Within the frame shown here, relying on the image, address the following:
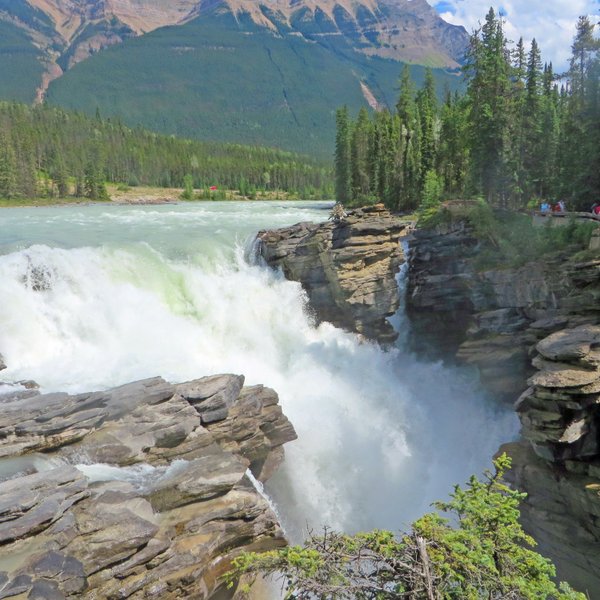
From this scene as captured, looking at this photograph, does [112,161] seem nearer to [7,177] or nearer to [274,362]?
[7,177]

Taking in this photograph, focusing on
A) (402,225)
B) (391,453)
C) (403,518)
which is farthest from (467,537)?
(402,225)

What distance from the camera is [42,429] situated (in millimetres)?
14984

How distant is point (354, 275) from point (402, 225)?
493 cm

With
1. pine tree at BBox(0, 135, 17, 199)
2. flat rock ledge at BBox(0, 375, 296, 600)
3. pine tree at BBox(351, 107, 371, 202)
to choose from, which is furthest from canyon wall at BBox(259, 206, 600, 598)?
pine tree at BBox(0, 135, 17, 199)

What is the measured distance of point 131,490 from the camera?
43.6ft

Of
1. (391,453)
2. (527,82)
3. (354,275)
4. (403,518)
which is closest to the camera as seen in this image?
(403,518)

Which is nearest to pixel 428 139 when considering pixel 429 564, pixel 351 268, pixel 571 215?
pixel 351 268

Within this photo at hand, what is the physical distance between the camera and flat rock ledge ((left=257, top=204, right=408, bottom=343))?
30469 millimetres

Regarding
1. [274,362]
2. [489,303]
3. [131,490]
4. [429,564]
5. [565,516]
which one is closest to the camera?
[429,564]

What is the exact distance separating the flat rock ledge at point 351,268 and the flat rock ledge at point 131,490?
12.6 metres

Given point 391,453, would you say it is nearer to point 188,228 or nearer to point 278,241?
point 278,241

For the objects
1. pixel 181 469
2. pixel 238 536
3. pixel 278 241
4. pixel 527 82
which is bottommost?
pixel 238 536

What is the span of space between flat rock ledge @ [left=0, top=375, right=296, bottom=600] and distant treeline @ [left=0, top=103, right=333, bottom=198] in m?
85.6

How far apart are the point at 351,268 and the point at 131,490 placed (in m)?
20.1
